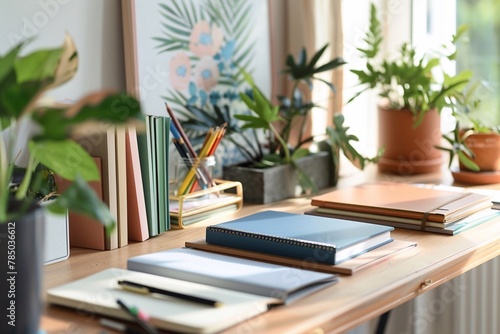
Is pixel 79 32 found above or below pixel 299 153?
above

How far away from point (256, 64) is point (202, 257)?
0.79 m

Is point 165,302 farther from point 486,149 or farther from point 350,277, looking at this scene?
point 486,149

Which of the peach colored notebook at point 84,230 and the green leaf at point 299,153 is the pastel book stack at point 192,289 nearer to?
the peach colored notebook at point 84,230

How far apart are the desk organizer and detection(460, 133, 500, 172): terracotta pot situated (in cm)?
59

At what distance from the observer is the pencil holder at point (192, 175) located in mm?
1615

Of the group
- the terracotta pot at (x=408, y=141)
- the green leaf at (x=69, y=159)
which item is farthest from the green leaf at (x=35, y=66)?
the terracotta pot at (x=408, y=141)

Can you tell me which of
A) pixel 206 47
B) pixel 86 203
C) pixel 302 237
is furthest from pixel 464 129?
pixel 86 203

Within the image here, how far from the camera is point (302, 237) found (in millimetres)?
1313

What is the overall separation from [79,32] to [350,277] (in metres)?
0.72

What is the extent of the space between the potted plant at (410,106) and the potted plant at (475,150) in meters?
0.06

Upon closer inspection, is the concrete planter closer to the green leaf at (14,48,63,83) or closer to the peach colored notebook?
the peach colored notebook

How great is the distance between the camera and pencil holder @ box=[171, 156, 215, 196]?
5.30 feet

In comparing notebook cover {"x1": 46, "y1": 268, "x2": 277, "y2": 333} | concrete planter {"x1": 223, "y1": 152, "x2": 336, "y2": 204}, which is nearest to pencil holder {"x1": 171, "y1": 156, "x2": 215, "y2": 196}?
concrete planter {"x1": 223, "y1": 152, "x2": 336, "y2": 204}

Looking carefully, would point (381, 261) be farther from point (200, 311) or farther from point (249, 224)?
point (200, 311)
